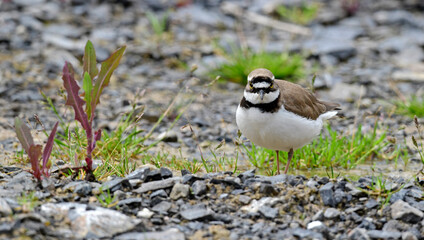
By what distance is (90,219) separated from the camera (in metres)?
3.51

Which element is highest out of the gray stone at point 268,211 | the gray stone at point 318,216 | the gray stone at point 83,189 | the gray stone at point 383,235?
the gray stone at point 83,189

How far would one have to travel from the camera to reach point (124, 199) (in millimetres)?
3893

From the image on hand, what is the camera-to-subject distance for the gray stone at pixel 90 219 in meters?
3.45

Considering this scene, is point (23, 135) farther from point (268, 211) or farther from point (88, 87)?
point (268, 211)

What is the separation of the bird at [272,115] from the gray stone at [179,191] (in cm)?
87

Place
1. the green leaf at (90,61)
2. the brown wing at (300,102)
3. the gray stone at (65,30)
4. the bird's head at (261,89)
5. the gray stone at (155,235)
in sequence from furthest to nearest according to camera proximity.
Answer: the gray stone at (65,30) < the brown wing at (300,102) < the bird's head at (261,89) < the green leaf at (90,61) < the gray stone at (155,235)

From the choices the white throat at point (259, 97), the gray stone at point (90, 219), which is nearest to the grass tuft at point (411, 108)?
the white throat at point (259, 97)

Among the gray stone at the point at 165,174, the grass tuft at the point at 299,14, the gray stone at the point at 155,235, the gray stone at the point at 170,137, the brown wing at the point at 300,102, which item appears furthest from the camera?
the grass tuft at the point at 299,14

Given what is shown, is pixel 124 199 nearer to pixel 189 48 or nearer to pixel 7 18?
pixel 189 48

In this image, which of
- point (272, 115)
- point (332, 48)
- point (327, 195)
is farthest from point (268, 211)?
point (332, 48)

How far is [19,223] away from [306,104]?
105 inches

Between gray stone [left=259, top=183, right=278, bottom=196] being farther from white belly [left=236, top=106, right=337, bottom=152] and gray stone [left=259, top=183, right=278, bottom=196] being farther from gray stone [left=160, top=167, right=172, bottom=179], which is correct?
gray stone [left=160, top=167, right=172, bottom=179]

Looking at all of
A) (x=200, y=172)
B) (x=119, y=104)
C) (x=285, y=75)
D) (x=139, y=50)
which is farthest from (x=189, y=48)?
(x=200, y=172)

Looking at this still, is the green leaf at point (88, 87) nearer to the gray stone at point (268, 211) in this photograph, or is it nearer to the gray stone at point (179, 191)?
the gray stone at point (179, 191)
